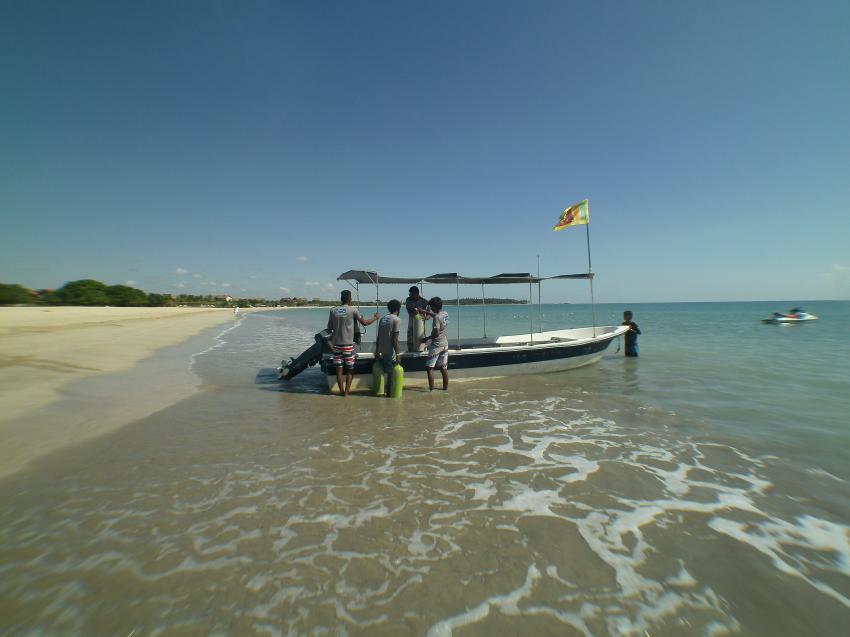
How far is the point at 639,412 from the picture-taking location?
25.2 ft

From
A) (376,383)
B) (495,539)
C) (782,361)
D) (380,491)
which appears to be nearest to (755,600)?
(495,539)

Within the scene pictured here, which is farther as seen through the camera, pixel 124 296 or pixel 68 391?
pixel 124 296

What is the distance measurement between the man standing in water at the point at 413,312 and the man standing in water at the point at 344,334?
1.20 meters

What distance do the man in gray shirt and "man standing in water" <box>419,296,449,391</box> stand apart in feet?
3.10

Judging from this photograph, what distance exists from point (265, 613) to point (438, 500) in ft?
6.66

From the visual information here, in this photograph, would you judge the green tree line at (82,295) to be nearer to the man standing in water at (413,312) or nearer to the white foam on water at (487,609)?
the man standing in water at (413,312)

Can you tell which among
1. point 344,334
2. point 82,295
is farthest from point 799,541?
point 82,295

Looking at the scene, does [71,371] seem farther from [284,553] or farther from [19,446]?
[284,553]

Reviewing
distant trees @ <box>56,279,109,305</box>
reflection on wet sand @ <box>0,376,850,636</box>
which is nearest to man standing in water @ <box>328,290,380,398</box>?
reflection on wet sand @ <box>0,376,850,636</box>

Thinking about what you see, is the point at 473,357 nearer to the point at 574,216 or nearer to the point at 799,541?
the point at 574,216

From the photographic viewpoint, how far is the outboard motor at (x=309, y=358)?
930cm

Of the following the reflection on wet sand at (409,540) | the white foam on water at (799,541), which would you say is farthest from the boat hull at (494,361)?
the white foam on water at (799,541)

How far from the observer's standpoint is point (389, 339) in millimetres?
8523

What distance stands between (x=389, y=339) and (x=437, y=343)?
1406 millimetres
